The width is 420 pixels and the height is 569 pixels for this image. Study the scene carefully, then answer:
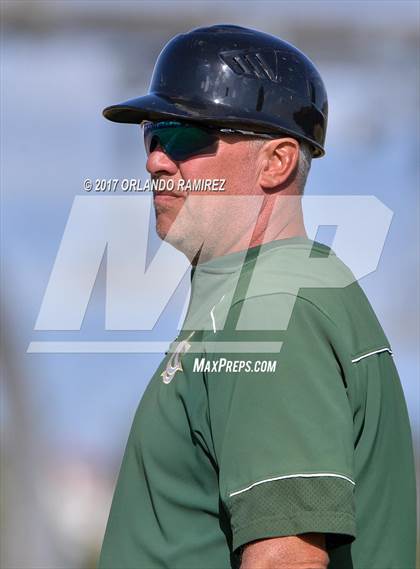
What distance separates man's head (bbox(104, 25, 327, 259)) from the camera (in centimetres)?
200

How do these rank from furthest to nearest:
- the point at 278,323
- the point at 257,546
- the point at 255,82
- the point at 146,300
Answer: the point at 146,300, the point at 255,82, the point at 278,323, the point at 257,546

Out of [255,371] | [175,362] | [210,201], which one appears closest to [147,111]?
[210,201]

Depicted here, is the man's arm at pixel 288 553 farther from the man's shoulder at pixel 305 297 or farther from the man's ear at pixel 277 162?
the man's ear at pixel 277 162

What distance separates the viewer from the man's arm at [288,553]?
1.51 metres

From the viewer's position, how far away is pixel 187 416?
5.61 feet

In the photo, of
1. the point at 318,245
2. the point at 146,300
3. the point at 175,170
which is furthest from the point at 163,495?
the point at 146,300

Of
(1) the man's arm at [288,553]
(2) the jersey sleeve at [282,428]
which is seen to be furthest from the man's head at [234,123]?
(1) the man's arm at [288,553]

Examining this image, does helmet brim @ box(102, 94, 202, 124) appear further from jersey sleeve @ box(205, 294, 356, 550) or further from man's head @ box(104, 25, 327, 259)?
jersey sleeve @ box(205, 294, 356, 550)

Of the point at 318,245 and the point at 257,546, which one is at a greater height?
the point at 318,245

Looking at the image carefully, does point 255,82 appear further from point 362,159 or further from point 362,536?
point 362,159

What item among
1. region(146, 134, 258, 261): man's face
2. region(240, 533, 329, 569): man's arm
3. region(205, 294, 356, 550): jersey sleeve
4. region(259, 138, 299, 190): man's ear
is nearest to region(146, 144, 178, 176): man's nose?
region(146, 134, 258, 261): man's face

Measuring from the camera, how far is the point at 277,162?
203cm

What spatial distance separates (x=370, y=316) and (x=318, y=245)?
15 centimetres

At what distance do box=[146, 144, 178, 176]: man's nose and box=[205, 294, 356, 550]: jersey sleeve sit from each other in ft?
1.62
